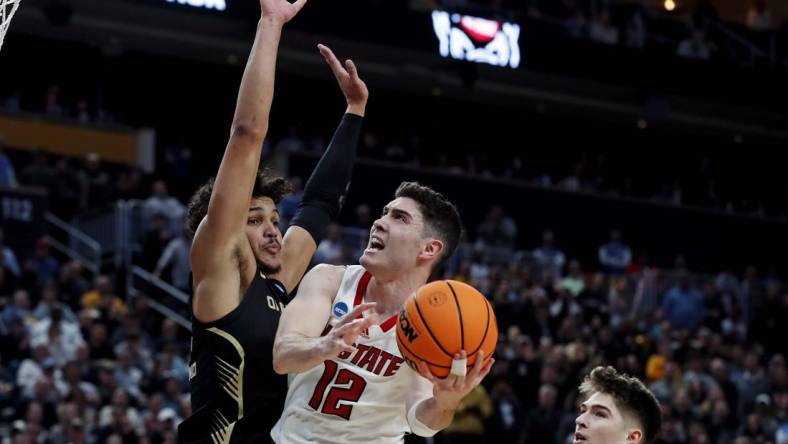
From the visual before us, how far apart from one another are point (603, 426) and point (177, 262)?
13920 millimetres

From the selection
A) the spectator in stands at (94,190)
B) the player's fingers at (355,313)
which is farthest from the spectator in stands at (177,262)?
the player's fingers at (355,313)

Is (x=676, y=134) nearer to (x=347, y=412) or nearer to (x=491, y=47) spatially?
(x=491, y=47)

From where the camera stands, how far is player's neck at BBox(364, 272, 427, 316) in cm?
652

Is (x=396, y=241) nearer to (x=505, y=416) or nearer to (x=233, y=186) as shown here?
(x=233, y=186)

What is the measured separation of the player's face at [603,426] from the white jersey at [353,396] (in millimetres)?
984

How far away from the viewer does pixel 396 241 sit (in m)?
6.47

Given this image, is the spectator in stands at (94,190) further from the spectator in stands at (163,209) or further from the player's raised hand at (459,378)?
the player's raised hand at (459,378)

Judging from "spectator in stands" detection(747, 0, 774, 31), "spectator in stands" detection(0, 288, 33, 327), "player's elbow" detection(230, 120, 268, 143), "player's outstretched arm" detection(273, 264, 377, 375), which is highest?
"spectator in stands" detection(747, 0, 774, 31)

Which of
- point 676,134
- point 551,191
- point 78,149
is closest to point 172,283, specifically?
point 78,149

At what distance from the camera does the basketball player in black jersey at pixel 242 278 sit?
600 centimetres

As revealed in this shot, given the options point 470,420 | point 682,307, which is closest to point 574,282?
point 682,307

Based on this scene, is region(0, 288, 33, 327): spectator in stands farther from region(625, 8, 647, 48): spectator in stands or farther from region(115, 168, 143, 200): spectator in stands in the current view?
region(625, 8, 647, 48): spectator in stands

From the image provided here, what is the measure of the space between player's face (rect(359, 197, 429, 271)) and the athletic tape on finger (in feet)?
2.96

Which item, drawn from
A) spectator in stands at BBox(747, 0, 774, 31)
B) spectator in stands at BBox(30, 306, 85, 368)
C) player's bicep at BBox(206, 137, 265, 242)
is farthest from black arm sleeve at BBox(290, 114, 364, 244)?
spectator in stands at BBox(747, 0, 774, 31)
